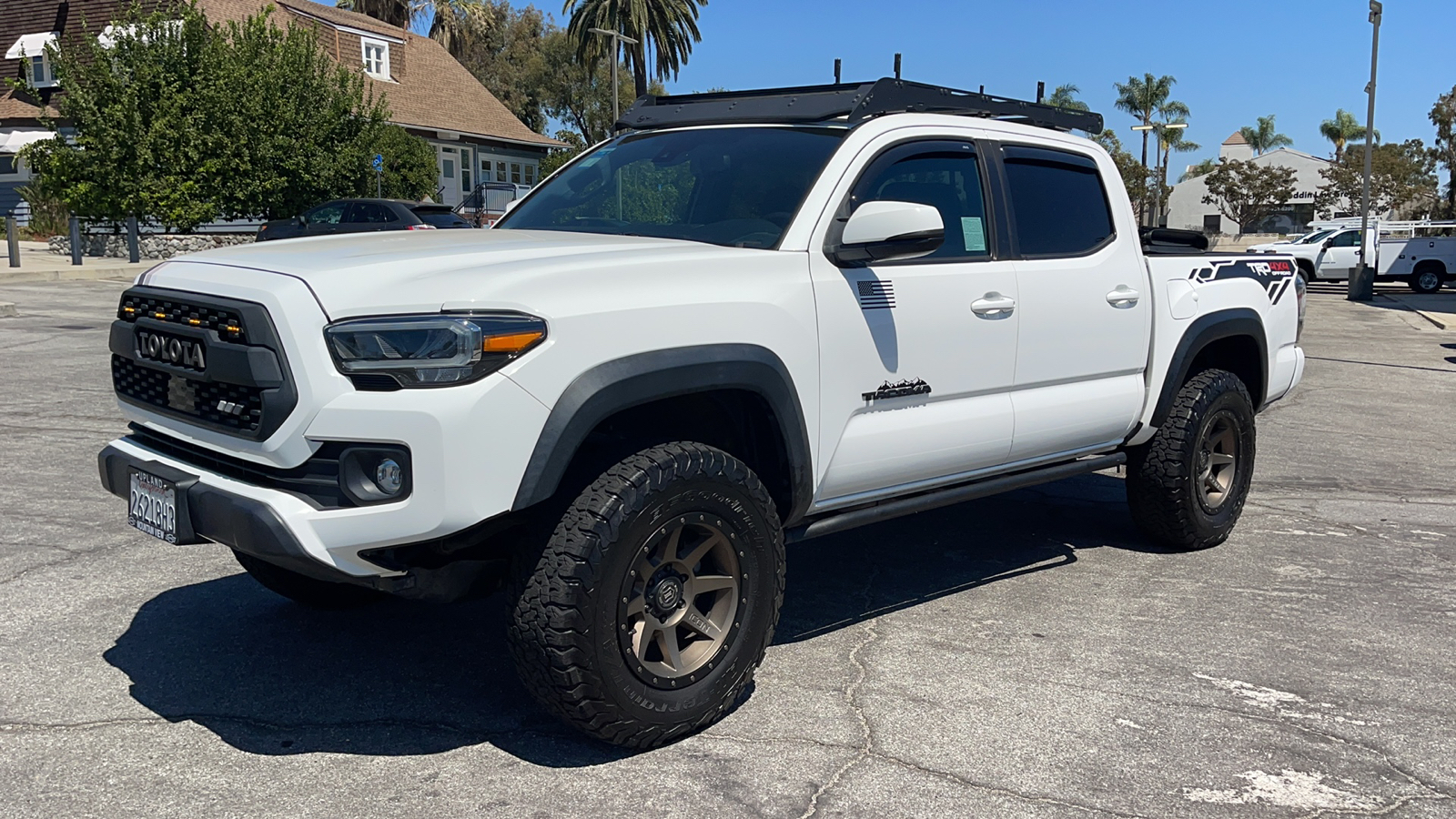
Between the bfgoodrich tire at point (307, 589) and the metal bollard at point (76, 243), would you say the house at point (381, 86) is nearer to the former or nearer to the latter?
the metal bollard at point (76, 243)

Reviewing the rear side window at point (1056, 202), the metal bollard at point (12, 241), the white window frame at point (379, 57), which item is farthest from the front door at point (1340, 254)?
the rear side window at point (1056, 202)

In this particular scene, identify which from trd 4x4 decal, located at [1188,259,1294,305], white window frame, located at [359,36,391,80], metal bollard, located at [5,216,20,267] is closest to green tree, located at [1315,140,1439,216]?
white window frame, located at [359,36,391,80]

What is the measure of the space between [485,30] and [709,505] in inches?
2409

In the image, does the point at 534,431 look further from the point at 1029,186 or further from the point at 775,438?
the point at 1029,186

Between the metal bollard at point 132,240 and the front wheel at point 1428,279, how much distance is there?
29713mm

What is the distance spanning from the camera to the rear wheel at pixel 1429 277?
99.2 feet

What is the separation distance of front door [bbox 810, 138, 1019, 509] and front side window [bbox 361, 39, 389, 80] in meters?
40.3

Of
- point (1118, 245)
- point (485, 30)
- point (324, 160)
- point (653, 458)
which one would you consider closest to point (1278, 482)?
point (1118, 245)

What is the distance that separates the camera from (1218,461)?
6.11 metres

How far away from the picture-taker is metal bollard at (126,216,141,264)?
26.4 m

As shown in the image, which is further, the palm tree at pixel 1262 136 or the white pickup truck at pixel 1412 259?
the palm tree at pixel 1262 136

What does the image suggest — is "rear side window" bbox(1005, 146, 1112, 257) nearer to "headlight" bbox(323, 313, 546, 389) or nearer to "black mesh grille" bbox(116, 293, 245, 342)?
"headlight" bbox(323, 313, 546, 389)

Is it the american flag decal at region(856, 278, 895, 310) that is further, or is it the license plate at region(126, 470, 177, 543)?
the american flag decal at region(856, 278, 895, 310)

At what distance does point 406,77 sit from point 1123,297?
42769 mm
